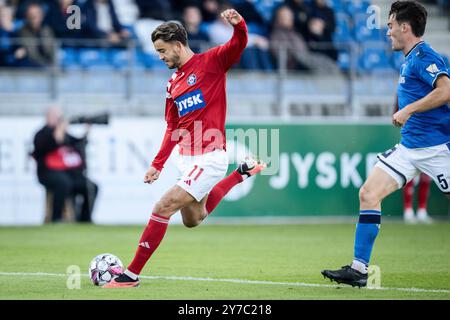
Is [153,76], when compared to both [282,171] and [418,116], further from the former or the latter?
[418,116]

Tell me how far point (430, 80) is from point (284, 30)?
37.7 ft

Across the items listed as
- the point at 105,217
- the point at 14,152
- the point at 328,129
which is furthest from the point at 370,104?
the point at 14,152

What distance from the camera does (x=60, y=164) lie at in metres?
18.0

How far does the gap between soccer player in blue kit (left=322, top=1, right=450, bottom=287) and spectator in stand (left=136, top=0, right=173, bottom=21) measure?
36.4ft

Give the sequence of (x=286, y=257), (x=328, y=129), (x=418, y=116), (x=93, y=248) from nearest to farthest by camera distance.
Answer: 1. (x=418, y=116)
2. (x=286, y=257)
3. (x=93, y=248)
4. (x=328, y=129)

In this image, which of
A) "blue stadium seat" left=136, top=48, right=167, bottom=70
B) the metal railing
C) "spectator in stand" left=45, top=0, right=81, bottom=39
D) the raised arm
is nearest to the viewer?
the raised arm

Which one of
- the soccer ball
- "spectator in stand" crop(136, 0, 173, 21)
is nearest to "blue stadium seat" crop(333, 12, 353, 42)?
"spectator in stand" crop(136, 0, 173, 21)

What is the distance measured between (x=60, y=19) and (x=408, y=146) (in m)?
11.0

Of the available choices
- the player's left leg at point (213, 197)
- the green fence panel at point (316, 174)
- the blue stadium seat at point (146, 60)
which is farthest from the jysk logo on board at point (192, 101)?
the blue stadium seat at point (146, 60)

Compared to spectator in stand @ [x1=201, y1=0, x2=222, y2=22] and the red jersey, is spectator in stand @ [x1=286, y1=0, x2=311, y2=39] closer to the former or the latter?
spectator in stand @ [x1=201, y1=0, x2=222, y2=22]

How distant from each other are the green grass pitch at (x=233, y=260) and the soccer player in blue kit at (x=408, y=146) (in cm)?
43

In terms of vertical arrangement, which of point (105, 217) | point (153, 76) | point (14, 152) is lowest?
point (105, 217)

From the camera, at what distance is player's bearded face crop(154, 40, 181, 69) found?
8898 millimetres
